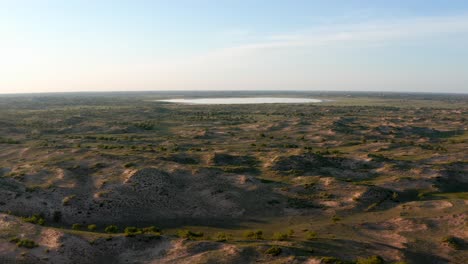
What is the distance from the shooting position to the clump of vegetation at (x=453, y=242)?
32.3 meters

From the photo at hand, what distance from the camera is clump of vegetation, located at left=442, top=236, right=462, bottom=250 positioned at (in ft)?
106

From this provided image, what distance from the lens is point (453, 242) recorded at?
3272cm

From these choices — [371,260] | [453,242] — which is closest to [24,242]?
[371,260]

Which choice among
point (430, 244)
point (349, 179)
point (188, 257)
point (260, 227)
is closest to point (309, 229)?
point (260, 227)

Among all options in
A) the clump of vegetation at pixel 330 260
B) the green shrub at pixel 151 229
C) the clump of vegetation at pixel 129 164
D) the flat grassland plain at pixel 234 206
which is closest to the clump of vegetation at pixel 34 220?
the flat grassland plain at pixel 234 206

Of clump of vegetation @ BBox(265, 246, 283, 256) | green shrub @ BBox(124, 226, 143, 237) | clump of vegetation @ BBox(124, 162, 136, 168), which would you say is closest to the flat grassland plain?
clump of vegetation @ BBox(265, 246, 283, 256)

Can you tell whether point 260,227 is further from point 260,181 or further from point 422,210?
point 422,210

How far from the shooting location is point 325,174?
189 feet

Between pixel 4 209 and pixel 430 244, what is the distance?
41.2 metres

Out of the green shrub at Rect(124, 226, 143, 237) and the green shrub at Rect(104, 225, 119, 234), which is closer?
the green shrub at Rect(124, 226, 143, 237)

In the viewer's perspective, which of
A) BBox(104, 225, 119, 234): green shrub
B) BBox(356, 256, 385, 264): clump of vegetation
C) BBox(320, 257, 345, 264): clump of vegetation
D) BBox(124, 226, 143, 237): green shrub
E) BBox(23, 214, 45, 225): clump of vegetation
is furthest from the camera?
BBox(104, 225, 119, 234): green shrub

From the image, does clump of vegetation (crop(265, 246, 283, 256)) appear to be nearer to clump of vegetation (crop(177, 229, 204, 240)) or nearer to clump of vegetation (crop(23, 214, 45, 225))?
clump of vegetation (crop(177, 229, 204, 240))

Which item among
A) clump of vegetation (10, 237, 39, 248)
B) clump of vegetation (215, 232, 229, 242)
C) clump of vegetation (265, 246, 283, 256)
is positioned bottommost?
clump of vegetation (215, 232, 229, 242)

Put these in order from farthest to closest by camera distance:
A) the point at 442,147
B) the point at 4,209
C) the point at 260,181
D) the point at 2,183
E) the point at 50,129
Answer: the point at 50,129 → the point at 442,147 → the point at 260,181 → the point at 2,183 → the point at 4,209
